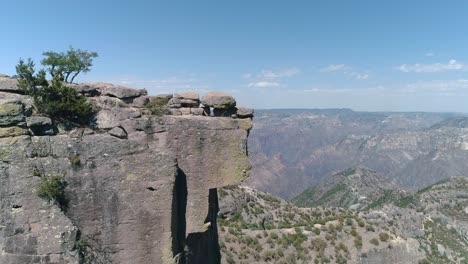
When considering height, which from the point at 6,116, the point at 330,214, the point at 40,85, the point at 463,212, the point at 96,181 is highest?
the point at 40,85

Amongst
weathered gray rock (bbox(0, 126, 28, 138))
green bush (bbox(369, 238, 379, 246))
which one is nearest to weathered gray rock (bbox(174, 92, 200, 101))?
weathered gray rock (bbox(0, 126, 28, 138))

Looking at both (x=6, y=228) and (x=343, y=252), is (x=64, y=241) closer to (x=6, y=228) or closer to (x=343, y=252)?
(x=6, y=228)

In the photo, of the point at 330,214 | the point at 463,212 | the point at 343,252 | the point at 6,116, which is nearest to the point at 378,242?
the point at 343,252

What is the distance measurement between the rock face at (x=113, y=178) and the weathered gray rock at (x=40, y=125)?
5cm

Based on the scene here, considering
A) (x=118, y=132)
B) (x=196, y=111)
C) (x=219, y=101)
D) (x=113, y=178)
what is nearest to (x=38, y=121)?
(x=118, y=132)

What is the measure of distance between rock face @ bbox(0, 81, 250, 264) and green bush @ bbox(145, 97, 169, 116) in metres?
0.56

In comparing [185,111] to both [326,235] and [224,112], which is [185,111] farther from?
[326,235]

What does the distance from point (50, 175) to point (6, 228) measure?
3.02 metres

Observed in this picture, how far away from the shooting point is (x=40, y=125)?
20.6 metres

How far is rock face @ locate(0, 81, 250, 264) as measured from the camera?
1894cm

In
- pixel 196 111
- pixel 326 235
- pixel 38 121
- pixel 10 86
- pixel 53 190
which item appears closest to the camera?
pixel 53 190

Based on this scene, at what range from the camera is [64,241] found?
18.9 metres

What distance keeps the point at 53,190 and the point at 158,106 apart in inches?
322

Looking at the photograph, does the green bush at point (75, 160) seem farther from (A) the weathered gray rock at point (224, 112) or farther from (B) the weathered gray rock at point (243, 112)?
(B) the weathered gray rock at point (243, 112)
